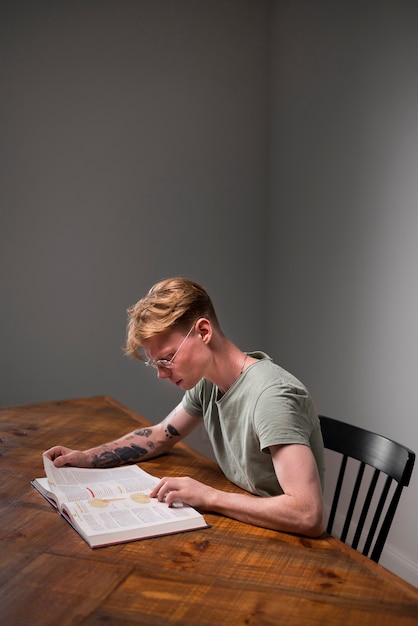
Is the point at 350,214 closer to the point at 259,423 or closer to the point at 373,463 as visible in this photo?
the point at 373,463

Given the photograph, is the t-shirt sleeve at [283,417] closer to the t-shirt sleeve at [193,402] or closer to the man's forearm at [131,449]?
the t-shirt sleeve at [193,402]

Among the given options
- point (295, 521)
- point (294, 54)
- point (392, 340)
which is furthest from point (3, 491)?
point (294, 54)

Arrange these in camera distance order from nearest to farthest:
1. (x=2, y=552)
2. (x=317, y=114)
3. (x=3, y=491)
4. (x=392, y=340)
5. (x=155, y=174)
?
(x=2, y=552) < (x=3, y=491) < (x=392, y=340) < (x=317, y=114) < (x=155, y=174)

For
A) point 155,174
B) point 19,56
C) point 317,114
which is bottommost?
point 155,174

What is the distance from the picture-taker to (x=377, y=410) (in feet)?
10.3

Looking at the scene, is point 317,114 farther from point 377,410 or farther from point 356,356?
point 377,410

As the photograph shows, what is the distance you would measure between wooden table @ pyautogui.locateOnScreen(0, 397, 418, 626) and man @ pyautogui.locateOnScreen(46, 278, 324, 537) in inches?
2.1

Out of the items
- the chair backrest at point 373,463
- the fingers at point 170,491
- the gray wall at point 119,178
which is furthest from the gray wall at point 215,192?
the fingers at point 170,491

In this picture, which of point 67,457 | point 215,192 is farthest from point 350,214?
point 67,457

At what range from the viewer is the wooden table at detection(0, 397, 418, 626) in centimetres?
121

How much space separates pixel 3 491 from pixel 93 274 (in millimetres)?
1953

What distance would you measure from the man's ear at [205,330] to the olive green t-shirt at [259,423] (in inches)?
4.9

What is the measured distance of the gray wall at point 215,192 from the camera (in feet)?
10.2

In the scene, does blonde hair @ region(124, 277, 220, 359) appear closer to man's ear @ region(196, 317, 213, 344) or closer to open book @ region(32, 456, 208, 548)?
man's ear @ region(196, 317, 213, 344)
